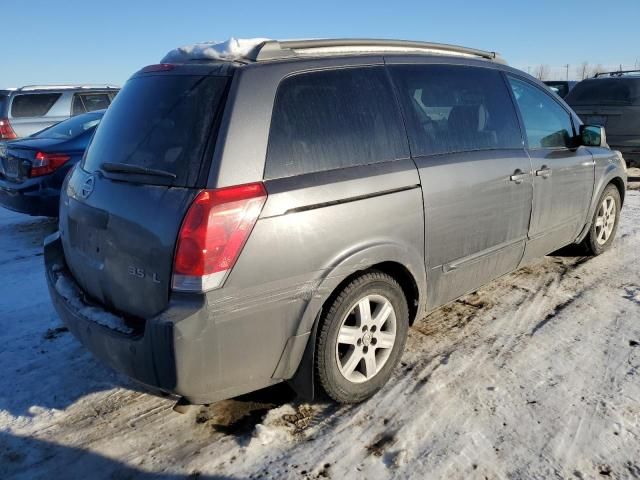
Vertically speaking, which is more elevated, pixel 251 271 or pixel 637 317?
pixel 251 271

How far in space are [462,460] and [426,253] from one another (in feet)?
3.78

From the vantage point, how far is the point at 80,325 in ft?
8.77

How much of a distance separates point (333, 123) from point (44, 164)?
15.5ft

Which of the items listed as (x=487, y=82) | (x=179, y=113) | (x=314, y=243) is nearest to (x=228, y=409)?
(x=314, y=243)

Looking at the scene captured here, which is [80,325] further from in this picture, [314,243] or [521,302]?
[521,302]

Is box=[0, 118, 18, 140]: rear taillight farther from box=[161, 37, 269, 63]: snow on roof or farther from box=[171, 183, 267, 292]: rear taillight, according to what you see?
box=[171, 183, 267, 292]: rear taillight

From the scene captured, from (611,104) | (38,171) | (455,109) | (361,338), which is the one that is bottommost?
(361,338)

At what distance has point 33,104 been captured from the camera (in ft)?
34.2

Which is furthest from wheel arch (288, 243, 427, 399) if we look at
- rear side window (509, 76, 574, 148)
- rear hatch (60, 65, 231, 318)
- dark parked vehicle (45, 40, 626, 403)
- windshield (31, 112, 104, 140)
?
windshield (31, 112, 104, 140)

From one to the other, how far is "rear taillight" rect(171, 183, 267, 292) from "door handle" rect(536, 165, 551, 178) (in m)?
2.56

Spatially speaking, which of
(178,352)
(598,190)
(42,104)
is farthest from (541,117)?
(42,104)

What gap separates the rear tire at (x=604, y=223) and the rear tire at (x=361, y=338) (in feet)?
9.33

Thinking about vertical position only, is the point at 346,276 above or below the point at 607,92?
below

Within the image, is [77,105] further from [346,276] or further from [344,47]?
[346,276]
